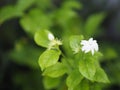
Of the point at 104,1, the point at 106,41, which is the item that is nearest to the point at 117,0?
the point at 104,1

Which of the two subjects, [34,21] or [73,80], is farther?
[34,21]

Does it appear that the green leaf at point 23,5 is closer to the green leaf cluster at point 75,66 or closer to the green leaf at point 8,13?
the green leaf at point 8,13

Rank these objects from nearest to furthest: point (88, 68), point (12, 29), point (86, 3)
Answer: point (88, 68), point (12, 29), point (86, 3)

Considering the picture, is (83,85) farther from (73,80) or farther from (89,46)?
(89,46)

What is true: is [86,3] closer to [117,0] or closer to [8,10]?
[117,0]

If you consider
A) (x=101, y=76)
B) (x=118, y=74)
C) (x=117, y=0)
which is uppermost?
(x=101, y=76)

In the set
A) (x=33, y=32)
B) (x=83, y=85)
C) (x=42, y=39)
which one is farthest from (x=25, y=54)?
(x=83, y=85)

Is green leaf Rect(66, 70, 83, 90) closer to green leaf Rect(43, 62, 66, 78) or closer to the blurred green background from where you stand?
green leaf Rect(43, 62, 66, 78)
